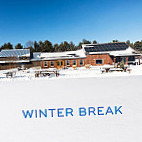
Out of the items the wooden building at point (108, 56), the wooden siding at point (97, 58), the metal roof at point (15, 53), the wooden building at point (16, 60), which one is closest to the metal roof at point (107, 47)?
the wooden building at point (108, 56)

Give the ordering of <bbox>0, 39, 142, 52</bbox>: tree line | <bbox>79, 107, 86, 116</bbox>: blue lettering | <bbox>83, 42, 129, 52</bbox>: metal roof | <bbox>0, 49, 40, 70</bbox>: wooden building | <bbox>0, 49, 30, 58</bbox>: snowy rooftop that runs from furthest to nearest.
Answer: <bbox>0, 39, 142, 52</bbox>: tree line → <bbox>0, 49, 30, 58</bbox>: snowy rooftop → <bbox>83, 42, 129, 52</bbox>: metal roof → <bbox>0, 49, 40, 70</bbox>: wooden building → <bbox>79, 107, 86, 116</bbox>: blue lettering

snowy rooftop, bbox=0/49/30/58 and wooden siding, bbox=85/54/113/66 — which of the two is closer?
wooden siding, bbox=85/54/113/66

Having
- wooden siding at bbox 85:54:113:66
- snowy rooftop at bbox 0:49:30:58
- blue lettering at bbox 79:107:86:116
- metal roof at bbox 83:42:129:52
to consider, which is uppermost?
metal roof at bbox 83:42:129:52

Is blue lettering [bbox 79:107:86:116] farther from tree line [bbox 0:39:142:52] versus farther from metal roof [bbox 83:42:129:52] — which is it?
tree line [bbox 0:39:142:52]

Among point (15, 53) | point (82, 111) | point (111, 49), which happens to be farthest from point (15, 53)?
point (82, 111)

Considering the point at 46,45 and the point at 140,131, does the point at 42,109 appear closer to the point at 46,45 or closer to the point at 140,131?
the point at 140,131

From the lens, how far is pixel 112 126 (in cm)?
360

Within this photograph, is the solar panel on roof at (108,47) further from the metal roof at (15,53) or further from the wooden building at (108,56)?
the metal roof at (15,53)

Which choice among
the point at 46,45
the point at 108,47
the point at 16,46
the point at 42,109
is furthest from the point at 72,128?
the point at 16,46

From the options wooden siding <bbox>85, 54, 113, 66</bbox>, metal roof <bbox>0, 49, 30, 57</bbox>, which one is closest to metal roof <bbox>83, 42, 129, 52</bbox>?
wooden siding <bbox>85, 54, 113, 66</bbox>

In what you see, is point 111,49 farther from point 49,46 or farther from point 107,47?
point 49,46

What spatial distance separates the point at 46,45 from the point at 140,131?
49.4 meters

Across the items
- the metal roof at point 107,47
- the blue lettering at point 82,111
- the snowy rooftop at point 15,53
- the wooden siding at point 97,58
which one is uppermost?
the metal roof at point 107,47

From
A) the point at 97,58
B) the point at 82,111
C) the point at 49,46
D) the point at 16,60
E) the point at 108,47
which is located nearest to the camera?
the point at 82,111
